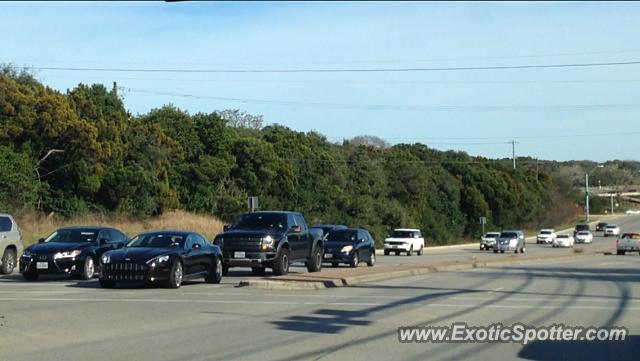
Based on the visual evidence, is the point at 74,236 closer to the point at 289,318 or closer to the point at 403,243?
the point at 289,318

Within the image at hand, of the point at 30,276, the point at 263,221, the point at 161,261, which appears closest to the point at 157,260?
the point at 161,261

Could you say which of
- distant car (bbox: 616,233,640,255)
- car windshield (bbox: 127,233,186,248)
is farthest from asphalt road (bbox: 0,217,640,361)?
distant car (bbox: 616,233,640,255)

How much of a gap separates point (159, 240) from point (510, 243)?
4314cm

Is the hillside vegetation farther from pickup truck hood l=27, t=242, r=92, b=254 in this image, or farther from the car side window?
pickup truck hood l=27, t=242, r=92, b=254

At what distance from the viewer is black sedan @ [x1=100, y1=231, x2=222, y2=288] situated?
836 inches

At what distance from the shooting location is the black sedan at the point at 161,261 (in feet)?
69.7

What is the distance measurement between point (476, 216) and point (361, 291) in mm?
77957

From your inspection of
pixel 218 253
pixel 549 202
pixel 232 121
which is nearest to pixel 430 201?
pixel 232 121

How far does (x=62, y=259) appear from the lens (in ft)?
79.1

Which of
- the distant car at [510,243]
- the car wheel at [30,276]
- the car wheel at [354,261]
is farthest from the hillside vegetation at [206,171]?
the car wheel at [30,276]

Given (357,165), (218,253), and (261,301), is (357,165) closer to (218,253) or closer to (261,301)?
(218,253)

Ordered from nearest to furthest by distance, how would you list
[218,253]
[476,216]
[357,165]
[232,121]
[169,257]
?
[169,257] → [218,253] → [357,165] → [232,121] → [476,216]

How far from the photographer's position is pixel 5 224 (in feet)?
87.7

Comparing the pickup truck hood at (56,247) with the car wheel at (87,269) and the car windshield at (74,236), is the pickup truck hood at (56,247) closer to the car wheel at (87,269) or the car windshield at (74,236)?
the car wheel at (87,269)
